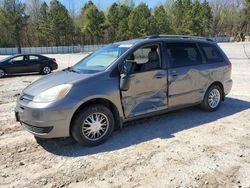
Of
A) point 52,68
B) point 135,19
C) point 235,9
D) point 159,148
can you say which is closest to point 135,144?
point 159,148

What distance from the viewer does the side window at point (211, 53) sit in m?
6.56

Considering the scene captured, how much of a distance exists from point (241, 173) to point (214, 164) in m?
0.39

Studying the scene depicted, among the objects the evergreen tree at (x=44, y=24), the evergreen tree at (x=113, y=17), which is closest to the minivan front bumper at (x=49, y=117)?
the evergreen tree at (x=44, y=24)

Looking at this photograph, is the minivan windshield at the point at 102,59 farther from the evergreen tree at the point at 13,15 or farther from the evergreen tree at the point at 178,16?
the evergreen tree at the point at 178,16

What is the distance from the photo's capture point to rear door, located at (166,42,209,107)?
19.1 feet

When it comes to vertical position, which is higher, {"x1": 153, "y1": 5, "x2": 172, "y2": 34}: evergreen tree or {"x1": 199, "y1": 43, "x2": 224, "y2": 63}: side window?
{"x1": 153, "y1": 5, "x2": 172, "y2": 34}: evergreen tree

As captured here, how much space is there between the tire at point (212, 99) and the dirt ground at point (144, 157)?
445 mm

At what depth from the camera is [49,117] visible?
4.52 m

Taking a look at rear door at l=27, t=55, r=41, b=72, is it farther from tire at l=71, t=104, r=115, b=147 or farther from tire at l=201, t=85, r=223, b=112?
tire at l=71, t=104, r=115, b=147

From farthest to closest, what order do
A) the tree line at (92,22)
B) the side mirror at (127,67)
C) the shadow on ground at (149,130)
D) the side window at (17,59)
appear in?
1. the tree line at (92,22)
2. the side window at (17,59)
3. the side mirror at (127,67)
4. the shadow on ground at (149,130)

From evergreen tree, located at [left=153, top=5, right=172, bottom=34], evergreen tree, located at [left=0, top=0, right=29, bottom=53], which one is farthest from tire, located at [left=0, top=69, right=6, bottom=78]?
evergreen tree, located at [left=153, top=5, right=172, bottom=34]

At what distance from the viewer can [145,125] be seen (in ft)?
19.4

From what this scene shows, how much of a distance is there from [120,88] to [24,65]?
13.6 metres

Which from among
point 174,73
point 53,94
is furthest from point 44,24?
point 53,94
